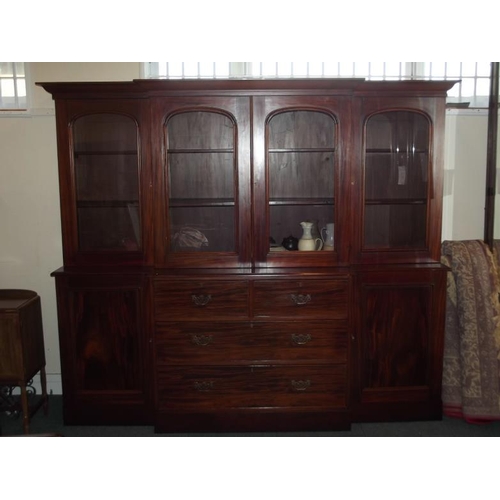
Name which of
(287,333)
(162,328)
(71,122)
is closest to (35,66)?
(71,122)

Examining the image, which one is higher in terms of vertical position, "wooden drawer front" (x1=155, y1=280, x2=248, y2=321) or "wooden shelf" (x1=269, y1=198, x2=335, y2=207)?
"wooden shelf" (x1=269, y1=198, x2=335, y2=207)

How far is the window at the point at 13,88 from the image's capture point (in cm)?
290

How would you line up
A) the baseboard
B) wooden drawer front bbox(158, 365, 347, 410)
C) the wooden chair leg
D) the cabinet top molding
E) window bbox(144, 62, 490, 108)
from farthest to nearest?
the baseboard → window bbox(144, 62, 490, 108) → the wooden chair leg → wooden drawer front bbox(158, 365, 347, 410) → the cabinet top molding

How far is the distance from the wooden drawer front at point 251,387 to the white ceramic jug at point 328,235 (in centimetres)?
68

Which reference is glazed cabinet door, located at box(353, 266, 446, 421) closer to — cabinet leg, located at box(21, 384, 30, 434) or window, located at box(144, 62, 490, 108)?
Answer: window, located at box(144, 62, 490, 108)

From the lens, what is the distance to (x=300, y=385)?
253cm

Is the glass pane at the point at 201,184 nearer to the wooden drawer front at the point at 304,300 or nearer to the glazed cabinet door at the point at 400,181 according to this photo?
the wooden drawer front at the point at 304,300

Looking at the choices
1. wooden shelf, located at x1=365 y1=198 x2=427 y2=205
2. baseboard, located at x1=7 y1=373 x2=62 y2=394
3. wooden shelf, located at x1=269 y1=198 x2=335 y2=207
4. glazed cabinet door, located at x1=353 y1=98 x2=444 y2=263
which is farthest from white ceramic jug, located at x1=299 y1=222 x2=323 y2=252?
baseboard, located at x1=7 y1=373 x2=62 y2=394

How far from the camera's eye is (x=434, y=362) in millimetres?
2650

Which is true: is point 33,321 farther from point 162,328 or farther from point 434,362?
point 434,362

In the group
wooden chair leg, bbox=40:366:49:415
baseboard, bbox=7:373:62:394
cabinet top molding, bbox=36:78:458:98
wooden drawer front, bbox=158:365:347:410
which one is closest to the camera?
cabinet top molding, bbox=36:78:458:98

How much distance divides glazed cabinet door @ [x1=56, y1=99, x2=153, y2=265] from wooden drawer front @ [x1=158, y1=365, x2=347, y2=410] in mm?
726

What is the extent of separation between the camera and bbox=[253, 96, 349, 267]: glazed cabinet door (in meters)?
2.48

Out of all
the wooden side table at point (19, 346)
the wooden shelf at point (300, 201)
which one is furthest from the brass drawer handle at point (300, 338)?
the wooden side table at point (19, 346)
